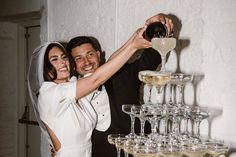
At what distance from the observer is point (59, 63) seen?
172cm

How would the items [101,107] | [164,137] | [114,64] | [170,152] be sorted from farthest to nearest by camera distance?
[101,107] < [114,64] < [164,137] < [170,152]

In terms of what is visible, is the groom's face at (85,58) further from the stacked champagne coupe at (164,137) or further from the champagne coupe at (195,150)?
the champagne coupe at (195,150)

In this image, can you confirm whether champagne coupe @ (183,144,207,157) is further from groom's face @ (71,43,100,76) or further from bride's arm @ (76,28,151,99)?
groom's face @ (71,43,100,76)

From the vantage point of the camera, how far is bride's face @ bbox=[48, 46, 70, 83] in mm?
1716

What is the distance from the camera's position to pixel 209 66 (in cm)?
145

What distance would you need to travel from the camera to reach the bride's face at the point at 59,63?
5.63 feet

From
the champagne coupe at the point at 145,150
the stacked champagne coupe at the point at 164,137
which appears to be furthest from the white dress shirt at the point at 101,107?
the champagne coupe at the point at 145,150

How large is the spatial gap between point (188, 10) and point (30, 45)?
2335mm

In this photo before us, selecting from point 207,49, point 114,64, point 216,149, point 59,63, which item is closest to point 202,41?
point 207,49

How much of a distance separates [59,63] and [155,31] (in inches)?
27.0

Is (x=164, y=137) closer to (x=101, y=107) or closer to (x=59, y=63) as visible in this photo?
(x=101, y=107)

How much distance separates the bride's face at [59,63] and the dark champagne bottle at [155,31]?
2.10 feet

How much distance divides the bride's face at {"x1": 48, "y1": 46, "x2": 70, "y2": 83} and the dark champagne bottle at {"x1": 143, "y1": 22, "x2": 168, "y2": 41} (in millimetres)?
641

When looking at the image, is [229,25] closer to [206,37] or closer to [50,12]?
[206,37]
